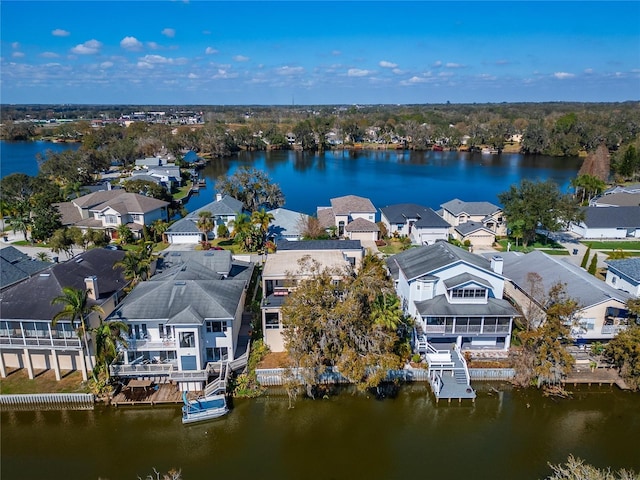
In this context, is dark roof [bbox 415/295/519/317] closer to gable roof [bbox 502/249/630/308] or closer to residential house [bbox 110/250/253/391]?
gable roof [bbox 502/249/630/308]

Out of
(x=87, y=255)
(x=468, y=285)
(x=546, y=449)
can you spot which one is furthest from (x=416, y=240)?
(x=87, y=255)

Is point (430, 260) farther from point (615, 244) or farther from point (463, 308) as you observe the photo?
point (615, 244)

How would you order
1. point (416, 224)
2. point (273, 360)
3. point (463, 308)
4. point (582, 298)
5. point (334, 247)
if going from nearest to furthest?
point (273, 360), point (463, 308), point (582, 298), point (334, 247), point (416, 224)

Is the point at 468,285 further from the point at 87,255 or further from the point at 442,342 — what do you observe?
the point at 87,255

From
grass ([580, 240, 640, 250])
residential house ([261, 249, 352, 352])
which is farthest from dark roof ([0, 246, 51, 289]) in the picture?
grass ([580, 240, 640, 250])

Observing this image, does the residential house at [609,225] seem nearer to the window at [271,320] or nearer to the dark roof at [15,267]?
the window at [271,320]

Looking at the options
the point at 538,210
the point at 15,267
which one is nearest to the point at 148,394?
the point at 15,267

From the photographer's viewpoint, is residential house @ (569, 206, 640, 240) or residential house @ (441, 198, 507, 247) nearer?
residential house @ (441, 198, 507, 247)

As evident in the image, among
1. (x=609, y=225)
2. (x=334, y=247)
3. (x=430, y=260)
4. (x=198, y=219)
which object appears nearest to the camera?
(x=430, y=260)
